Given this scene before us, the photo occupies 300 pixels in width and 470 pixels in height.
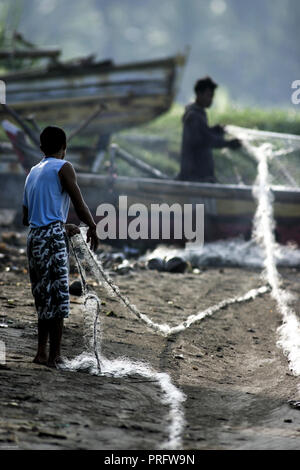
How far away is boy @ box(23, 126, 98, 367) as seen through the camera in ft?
12.4

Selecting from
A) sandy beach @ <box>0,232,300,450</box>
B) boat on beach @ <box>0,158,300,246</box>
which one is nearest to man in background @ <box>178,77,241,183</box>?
boat on beach @ <box>0,158,300,246</box>

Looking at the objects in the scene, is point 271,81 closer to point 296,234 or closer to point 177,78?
point 177,78

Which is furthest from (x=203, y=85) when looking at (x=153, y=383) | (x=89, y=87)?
(x=153, y=383)

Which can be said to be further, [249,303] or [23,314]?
[249,303]

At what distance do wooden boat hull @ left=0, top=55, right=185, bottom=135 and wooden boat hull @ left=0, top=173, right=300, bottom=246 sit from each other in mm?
4989

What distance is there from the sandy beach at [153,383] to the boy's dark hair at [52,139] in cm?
121

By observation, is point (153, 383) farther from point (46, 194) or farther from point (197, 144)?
point (197, 144)

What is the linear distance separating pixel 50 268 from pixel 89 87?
1099 centimetres

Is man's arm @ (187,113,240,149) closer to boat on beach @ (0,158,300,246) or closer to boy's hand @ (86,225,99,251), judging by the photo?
boat on beach @ (0,158,300,246)

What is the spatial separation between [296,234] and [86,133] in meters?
7.23

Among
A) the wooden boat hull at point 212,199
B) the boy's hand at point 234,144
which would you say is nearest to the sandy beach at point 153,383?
the wooden boat hull at point 212,199

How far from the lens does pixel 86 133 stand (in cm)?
1549

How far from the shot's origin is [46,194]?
3783mm
